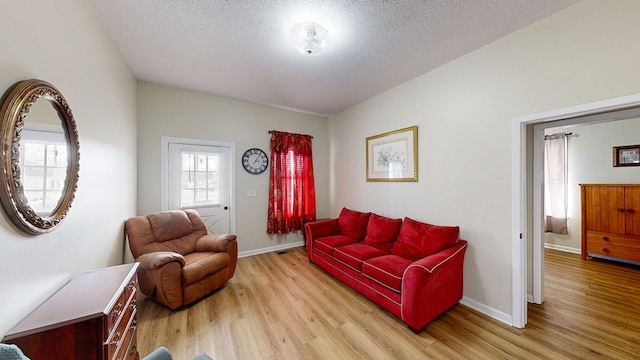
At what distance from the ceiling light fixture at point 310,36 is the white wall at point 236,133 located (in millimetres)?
2157

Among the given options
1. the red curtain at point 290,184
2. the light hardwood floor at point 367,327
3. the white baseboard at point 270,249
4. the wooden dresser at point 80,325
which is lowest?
the light hardwood floor at point 367,327

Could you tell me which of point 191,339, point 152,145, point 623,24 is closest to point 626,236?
point 623,24

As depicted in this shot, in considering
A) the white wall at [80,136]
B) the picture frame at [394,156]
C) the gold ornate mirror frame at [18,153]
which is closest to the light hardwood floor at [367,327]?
the white wall at [80,136]

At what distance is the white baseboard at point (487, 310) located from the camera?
206cm

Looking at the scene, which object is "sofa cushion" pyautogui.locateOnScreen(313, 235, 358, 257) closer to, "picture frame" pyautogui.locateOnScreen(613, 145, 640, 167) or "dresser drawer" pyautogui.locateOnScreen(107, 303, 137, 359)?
"dresser drawer" pyautogui.locateOnScreen(107, 303, 137, 359)

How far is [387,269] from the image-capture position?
7.25 ft

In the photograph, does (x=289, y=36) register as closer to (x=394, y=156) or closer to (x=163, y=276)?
(x=394, y=156)

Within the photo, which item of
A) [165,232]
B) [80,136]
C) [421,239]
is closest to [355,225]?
[421,239]

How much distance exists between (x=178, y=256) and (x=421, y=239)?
2.61 metres

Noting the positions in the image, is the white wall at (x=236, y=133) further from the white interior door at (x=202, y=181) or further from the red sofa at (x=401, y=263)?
the red sofa at (x=401, y=263)

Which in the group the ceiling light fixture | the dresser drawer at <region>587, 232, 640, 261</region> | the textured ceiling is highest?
the textured ceiling

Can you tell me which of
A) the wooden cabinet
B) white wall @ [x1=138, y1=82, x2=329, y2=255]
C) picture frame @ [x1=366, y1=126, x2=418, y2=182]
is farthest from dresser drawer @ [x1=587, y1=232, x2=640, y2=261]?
white wall @ [x1=138, y1=82, x2=329, y2=255]

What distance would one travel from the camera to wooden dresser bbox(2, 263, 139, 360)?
939mm

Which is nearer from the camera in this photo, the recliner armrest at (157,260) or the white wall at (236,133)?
the recliner armrest at (157,260)
